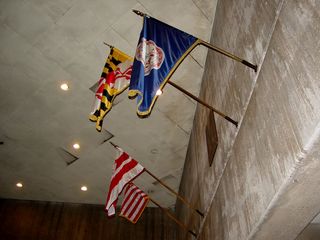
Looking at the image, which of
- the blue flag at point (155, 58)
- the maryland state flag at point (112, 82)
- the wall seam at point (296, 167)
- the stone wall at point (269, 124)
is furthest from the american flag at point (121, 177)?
the wall seam at point (296, 167)

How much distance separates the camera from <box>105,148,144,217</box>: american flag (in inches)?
184

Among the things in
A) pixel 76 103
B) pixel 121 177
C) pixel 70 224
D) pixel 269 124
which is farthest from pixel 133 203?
pixel 70 224

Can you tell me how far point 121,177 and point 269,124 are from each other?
2.97 meters

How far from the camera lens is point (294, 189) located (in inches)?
82.2

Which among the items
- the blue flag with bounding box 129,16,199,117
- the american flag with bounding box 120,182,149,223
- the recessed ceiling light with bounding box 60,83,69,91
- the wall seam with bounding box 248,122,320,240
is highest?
the recessed ceiling light with bounding box 60,83,69,91

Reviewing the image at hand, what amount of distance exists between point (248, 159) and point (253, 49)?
1109 millimetres

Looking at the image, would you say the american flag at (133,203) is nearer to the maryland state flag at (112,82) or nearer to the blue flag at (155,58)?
the maryland state flag at (112,82)

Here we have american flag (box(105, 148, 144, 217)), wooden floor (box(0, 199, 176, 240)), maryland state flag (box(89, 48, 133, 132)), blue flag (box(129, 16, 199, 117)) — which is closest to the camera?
blue flag (box(129, 16, 199, 117))

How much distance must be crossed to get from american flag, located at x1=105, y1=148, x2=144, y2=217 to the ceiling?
1984 mm

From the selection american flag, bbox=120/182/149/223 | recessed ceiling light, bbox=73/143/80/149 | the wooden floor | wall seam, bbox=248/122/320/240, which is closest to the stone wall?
wall seam, bbox=248/122/320/240

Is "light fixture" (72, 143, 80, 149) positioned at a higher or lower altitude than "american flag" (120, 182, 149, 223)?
higher

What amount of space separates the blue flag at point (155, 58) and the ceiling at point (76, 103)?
2.17 m

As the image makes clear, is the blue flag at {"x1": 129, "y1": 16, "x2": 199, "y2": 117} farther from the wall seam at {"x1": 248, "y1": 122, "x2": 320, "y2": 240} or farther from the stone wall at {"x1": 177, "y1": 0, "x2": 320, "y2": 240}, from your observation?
the wall seam at {"x1": 248, "y1": 122, "x2": 320, "y2": 240}

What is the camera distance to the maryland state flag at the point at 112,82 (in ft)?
13.4
